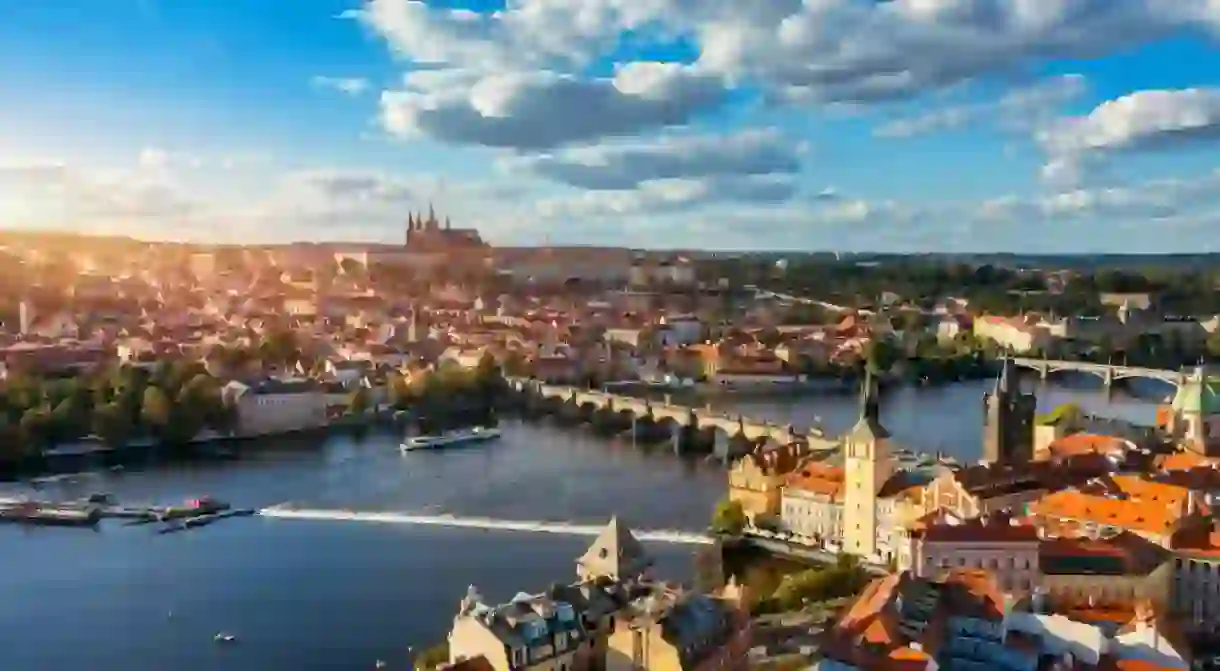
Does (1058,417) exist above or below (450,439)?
above

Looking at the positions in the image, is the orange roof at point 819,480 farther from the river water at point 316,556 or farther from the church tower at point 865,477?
the river water at point 316,556

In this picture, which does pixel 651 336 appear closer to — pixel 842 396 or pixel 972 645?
pixel 842 396

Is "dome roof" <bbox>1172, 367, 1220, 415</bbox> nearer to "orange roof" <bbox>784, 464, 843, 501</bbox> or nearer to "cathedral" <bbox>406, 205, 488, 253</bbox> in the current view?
"orange roof" <bbox>784, 464, 843, 501</bbox>

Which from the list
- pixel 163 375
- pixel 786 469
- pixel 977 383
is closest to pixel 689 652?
pixel 786 469

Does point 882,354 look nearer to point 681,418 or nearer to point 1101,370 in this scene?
point 1101,370

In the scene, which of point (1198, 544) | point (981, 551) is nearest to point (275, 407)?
point (981, 551)

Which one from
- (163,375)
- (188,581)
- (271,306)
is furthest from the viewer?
(271,306)
